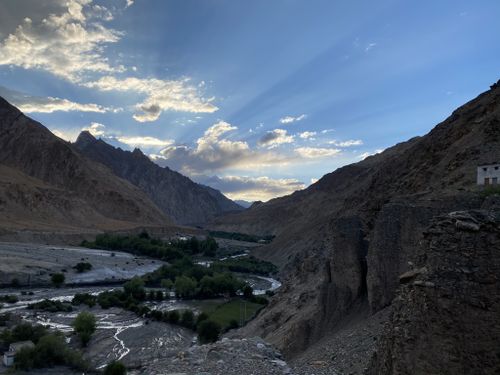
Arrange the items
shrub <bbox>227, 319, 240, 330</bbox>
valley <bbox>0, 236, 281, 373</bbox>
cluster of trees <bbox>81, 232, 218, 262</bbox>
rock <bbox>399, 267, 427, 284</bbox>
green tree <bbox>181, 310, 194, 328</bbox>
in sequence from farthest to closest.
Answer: cluster of trees <bbox>81, 232, 218, 262</bbox> → green tree <bbox>181, 310, 194, 328</bbox> → shrub <bbox>227, 319, 240, 330</bbox> → valley <bbox>0, 236, 281, 373</bbox> → rock <bbox>399, 267, 427, 284</bbox>

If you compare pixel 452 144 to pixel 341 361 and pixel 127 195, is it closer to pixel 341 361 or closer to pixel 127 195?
pixel 341 361

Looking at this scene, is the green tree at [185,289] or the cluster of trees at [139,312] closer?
the cluster of trees at [139,312]

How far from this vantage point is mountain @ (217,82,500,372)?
16.4 metres

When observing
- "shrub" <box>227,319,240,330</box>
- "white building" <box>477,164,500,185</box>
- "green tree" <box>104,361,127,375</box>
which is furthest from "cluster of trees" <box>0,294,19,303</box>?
"white building" <box>477,164,500,185</box>

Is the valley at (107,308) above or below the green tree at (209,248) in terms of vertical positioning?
below

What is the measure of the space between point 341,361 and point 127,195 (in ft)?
452

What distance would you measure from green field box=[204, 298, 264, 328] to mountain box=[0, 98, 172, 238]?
69.5m

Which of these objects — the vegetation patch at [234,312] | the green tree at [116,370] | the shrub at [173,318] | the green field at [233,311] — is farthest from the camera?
the shrub at [173,318]

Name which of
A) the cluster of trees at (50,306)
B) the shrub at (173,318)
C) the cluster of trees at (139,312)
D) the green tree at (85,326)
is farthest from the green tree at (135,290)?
the green tree at (85,326)

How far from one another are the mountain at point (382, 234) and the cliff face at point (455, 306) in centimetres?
161

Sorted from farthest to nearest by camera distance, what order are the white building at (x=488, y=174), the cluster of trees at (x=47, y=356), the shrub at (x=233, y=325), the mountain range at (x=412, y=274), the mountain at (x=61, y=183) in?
Result: 1. the mountain at (x=61, y=183)
2. the shrub at (x=233, y=325)
3. the cluster of trees at (x=47, y=356)
4. the white building at (x=488, y=174)
5. the mountain range at (x=412, y=274)

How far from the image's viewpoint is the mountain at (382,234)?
53.9 feet

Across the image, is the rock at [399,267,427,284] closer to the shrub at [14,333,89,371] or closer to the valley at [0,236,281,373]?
the valley at [0,236,281,373]

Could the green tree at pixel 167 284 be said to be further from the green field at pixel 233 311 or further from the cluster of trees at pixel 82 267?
the green field at pixel 233 311
